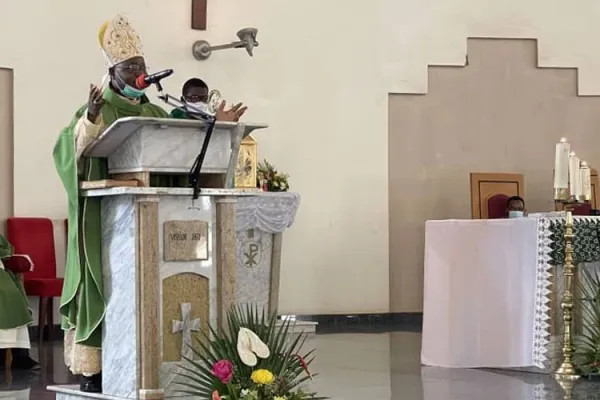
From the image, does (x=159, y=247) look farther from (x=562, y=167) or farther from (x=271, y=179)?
(x=271, y=179)

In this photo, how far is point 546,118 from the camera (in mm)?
9695

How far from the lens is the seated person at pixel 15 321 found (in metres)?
6.33

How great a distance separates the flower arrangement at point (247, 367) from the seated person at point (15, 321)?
8.41ft

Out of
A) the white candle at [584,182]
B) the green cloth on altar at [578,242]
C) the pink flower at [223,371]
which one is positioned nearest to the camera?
the pink flower at [223,371]

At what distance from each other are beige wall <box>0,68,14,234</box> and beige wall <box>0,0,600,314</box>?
3.61 feet

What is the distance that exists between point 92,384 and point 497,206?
4.49 m

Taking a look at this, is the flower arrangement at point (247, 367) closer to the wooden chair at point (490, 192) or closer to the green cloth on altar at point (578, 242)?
the green cloth on altar at point (578, 242)

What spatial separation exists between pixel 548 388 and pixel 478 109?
457cm

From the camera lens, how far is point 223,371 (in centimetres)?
361

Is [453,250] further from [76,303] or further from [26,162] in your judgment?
[26,162]

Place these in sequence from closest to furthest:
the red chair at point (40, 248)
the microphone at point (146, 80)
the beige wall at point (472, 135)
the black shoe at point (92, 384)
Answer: the microphone at point (146, 80) → the black shoe at point (92, 384) → the red chair at point (40, 248) → the beige wall at point (472, 135)

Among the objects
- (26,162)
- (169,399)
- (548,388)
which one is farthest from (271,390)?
(26,162)

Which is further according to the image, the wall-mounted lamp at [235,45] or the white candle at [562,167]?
the wall-mounted lamp at [235,45]

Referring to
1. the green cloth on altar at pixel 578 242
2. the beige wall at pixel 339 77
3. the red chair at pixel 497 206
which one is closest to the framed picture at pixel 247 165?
the beige wall at pixel 339 77
